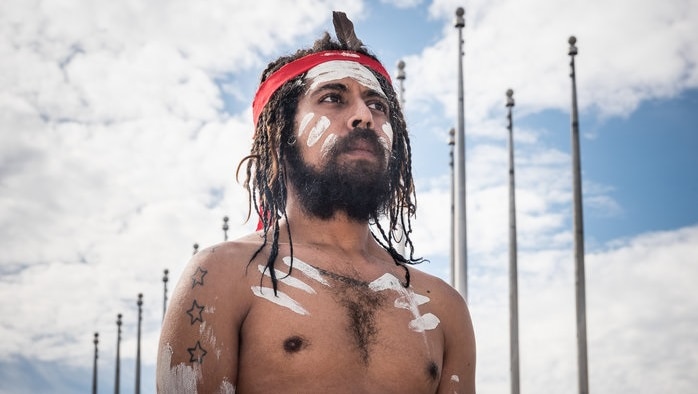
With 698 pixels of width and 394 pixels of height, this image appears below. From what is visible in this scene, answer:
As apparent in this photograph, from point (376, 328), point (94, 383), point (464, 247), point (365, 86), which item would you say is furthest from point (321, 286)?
point (94, 383)

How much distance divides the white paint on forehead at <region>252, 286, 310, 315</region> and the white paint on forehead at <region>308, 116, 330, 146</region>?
786 mm

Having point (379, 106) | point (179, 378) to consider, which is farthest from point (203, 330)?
point (379, 106)

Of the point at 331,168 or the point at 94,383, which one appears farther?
the point at 94,383

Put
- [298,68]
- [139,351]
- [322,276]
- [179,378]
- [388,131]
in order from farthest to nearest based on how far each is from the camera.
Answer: [139,351] → [298,68] → [388,131] → [322,276] → [179,378]

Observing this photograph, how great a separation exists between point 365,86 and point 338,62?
202 mm

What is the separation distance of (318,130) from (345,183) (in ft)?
0.96

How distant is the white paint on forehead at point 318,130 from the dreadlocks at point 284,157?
0.16 metres

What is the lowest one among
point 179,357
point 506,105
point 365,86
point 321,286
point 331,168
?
point 179,357

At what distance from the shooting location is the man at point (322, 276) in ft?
10.2

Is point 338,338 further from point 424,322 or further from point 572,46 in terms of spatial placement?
point 572,46

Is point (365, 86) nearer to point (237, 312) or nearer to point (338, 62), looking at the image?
point (338, 62)

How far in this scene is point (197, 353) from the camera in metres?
3.02

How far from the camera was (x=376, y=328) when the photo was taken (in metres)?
3.36

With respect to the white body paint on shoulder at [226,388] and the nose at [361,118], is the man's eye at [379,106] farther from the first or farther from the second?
the white body paint on shoulder at [226,388]
